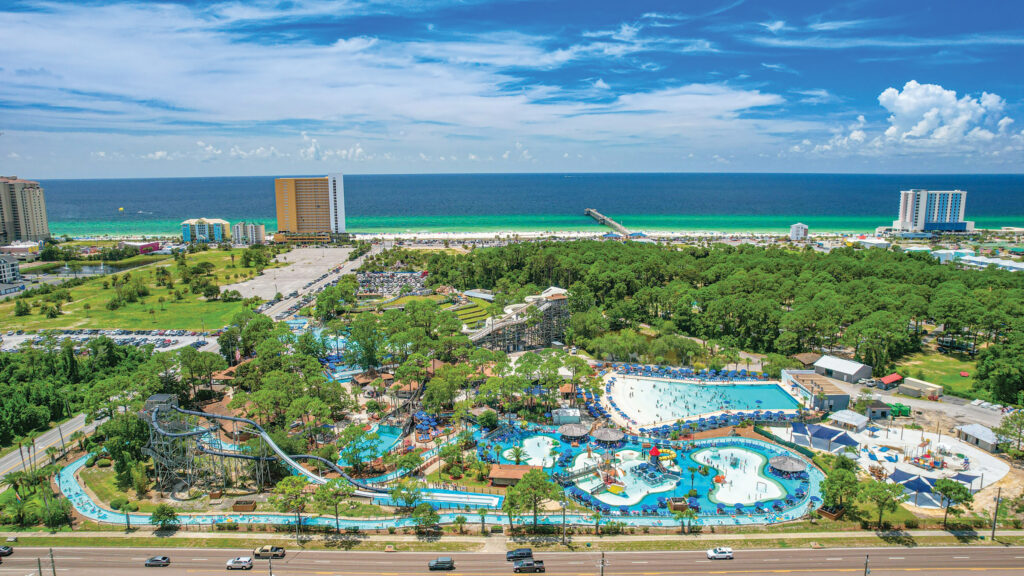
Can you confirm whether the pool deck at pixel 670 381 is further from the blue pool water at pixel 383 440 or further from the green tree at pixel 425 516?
the green tree at pixel 425 516

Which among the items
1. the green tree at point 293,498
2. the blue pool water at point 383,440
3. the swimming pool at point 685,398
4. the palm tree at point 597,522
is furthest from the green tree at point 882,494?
the green tree at point 293,498

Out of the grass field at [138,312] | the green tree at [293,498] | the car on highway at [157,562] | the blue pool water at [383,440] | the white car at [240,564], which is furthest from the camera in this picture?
the grass field at [138,312]

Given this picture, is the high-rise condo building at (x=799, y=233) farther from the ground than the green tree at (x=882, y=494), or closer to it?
farther from the ground

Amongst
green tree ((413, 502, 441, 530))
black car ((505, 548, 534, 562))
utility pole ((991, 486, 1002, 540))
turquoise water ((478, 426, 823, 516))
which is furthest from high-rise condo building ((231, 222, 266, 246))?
utility pole ((991, 486, 1002, 540))

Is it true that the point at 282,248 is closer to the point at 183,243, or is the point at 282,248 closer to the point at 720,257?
the point at 183,243

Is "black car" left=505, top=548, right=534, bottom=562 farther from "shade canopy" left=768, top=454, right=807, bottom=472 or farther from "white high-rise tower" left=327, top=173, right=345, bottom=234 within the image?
"white high-rise tower" left=327, top=173, right=345, bottom=234

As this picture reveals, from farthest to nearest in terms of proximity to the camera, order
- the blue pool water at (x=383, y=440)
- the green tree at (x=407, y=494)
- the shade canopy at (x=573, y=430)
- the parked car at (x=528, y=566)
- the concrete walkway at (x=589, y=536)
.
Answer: the shade canopy at (x=573, y=430) < the blue pool water at (x=383, y=440) < the green tree at (x=407, y=494) < the concrete walkway at (x=589, y=536) < the parked car at (x=528, y=566)

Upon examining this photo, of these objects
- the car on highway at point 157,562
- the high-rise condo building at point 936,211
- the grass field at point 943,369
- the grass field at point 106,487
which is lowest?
the grass field at point 106,487

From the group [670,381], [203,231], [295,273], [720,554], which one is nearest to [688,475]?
[720,554]
